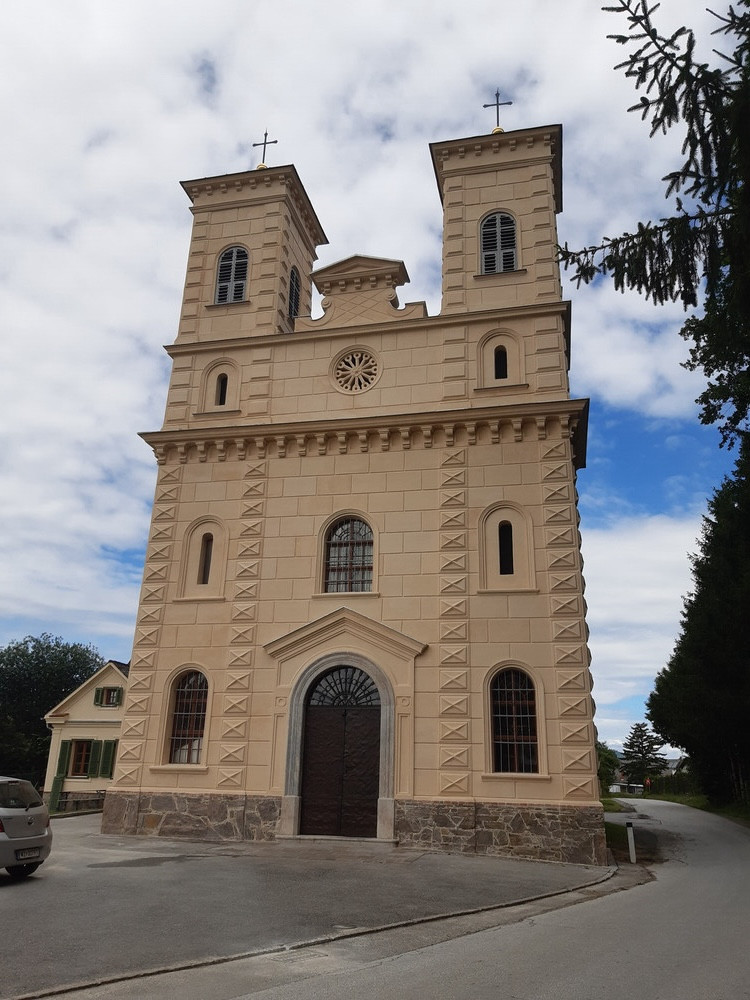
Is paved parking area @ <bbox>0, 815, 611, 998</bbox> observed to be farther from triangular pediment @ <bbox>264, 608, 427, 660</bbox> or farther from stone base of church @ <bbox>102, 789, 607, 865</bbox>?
triangular pediment @ <bbox>264, 608, 427, 660</bbox>

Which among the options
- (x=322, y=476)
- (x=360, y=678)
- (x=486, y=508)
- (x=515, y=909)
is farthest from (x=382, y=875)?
(x=322, y=476)

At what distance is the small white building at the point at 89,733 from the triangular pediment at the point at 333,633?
59.6ft

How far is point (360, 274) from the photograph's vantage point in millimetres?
21984

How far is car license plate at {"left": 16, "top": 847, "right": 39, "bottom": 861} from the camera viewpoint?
11133mm

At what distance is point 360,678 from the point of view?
59.5 feet

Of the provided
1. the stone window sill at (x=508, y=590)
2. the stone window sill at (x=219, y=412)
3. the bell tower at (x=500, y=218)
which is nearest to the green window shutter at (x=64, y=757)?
the stone window sill at (x=219, y=412)

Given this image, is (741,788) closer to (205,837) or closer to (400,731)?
(400,731)

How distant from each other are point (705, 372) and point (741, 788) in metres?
21.5

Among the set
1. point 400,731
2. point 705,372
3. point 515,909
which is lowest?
point 515,909

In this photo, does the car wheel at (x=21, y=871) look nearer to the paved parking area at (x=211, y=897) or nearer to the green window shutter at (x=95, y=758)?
the paved parking area at (x=211, y=897)

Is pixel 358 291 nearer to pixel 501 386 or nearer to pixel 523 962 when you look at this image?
pixel 501 386


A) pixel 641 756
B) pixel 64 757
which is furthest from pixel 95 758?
pixel 641 756

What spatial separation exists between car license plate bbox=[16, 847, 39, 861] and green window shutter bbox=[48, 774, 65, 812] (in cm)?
1720

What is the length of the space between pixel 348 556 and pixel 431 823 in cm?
649
